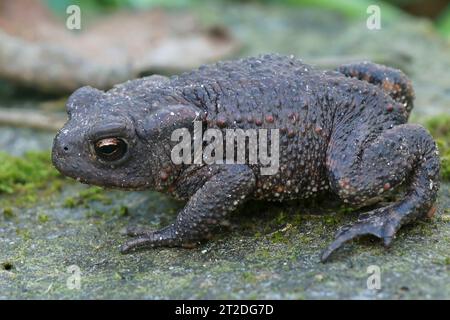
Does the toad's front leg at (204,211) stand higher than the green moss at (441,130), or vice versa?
the green moss at (441,130)

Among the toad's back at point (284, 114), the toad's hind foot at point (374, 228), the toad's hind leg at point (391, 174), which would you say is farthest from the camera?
the toad's back at point (284, 114)

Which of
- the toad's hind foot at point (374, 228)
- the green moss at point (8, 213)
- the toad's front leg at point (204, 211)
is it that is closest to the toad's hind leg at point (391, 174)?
the toad's hind foot at point (374, 228)

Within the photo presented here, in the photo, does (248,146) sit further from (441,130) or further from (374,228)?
(441,130)

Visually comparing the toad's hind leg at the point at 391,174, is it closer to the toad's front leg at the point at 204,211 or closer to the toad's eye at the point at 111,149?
the toad's front leg at the point at 204,211

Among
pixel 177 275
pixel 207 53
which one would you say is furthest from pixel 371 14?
pixel 177 275

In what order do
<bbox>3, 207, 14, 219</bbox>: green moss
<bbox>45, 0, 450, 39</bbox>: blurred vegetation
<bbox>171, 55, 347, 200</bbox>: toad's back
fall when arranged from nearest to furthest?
<bbox>171, 55, 347, 200</bbox>: toad's back → <bbox>3, 207, 14, 219</bbox>: green moss → <bbox>45, 0, 450, 39</bbox>: blurred vegetation

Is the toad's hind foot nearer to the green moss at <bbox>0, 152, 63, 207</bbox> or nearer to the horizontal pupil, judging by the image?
the horizontal pupil

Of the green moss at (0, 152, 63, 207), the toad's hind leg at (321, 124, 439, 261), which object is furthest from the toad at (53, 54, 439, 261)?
the green moss at (0, 152, 63, 207)
